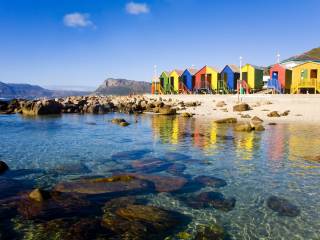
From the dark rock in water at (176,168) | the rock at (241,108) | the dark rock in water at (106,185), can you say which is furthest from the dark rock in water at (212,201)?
the rock at (241,108)

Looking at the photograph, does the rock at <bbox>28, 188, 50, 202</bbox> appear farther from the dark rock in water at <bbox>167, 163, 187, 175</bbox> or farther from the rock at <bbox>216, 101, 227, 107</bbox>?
the rock at <bbox>216, 101, 227, 107</bbox>

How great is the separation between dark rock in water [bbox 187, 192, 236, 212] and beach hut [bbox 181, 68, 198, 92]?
49.0 meters

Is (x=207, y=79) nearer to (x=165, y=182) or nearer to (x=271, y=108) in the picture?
(x=271, y=108)

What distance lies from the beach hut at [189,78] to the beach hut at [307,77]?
18.6 meters

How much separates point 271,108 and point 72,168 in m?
26.7

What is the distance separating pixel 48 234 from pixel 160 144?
37.9 feet

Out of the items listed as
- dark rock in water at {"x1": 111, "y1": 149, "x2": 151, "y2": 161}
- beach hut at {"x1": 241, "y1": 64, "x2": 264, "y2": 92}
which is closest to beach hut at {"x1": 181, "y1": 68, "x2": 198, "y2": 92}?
beach hut at {"x1": 241, "y1": 64, "x2": 264, "y2": 92}

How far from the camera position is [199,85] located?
56312 millimetres

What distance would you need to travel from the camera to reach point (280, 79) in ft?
149

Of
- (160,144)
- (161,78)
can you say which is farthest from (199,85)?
(160,144)

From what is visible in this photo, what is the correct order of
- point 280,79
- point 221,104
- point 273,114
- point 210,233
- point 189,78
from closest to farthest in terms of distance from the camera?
point 210,233, point 273,114, point 221,104, point 280,79, point 189,78

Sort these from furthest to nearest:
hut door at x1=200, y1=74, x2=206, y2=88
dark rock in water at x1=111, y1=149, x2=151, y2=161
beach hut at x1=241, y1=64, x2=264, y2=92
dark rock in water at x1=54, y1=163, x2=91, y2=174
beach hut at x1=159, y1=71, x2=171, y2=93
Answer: beach hut at x1=159, y1=71, x2=171, y2=93
hut door at x1=200, y1=74, x2=206, y2=88
beach hut at x1=241, y1=64, x2=264, y2=92
dark rock in water at x1=111, y1=149, x2=151, y2=161
dark rock in water at x1=54, y1=163, x2=91, y2=174

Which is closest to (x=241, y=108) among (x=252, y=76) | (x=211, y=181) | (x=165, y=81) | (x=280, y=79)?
(x=280, y=79)

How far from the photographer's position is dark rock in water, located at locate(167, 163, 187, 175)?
11.8 m
